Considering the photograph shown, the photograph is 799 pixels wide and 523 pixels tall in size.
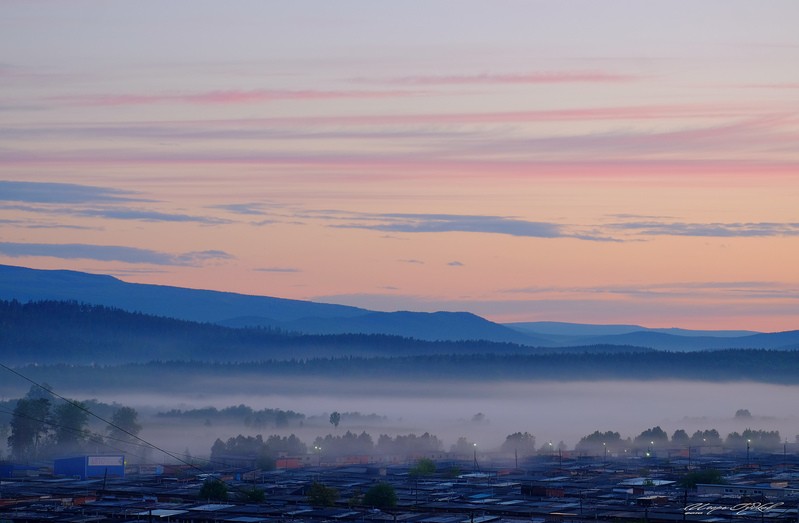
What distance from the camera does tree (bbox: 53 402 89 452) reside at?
416 ft

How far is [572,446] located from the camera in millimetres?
163125

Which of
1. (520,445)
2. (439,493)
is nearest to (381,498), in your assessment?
(439,493)

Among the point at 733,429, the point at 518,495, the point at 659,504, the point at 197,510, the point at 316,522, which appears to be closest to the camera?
the point at 316,522

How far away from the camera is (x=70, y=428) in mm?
128250

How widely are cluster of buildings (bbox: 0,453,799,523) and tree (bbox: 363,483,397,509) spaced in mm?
520

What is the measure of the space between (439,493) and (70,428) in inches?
2274

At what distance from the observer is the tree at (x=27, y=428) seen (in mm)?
122500

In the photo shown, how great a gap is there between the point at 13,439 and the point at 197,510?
60.2 m

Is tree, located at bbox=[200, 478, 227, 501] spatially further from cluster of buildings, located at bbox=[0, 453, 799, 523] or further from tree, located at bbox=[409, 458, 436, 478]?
tree, located at bbox=[409, 458, 436, 478]

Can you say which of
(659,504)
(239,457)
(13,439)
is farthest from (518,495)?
(13,439)

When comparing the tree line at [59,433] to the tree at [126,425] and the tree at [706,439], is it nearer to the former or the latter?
the tree at [126,425]

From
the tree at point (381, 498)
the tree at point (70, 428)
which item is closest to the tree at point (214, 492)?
the tree at point (381, 498)

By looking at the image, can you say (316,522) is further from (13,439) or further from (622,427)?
(622,427)

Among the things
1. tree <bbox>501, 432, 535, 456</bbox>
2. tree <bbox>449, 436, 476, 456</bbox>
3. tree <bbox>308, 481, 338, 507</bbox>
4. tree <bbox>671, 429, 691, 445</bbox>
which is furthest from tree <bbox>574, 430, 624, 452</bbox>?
tree <bbox>308, 481, 338, 507</bbox>
